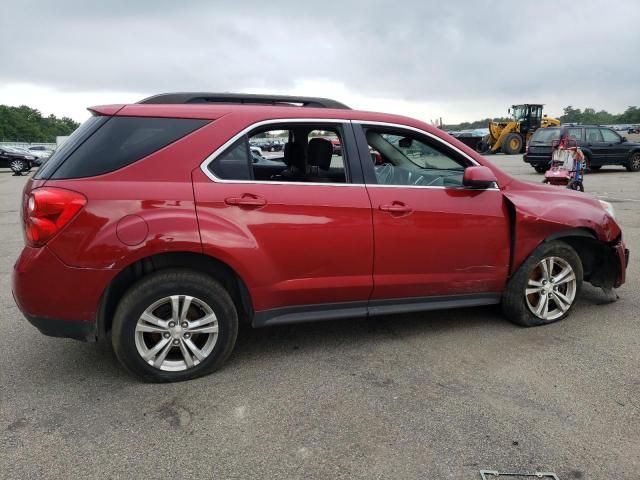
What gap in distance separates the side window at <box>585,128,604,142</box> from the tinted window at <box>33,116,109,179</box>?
1855cm

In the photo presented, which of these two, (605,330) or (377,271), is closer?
(377,271)

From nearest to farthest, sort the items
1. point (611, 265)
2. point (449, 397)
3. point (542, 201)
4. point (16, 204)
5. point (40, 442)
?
1. point (40, 442)
2. point (449, 397)
3. point (542, 201)
4. point (611, 265)
5. point (16, 204)

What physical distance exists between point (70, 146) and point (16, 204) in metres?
11.5

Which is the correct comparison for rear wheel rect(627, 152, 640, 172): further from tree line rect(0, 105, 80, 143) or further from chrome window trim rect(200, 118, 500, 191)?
tree line rect(0, 105, 80, 143)

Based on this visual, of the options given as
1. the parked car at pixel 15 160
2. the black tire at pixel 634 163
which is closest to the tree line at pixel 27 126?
the parked car at pixel 15 160

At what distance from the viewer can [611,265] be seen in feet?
14.7

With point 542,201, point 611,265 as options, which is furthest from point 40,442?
point 611,265

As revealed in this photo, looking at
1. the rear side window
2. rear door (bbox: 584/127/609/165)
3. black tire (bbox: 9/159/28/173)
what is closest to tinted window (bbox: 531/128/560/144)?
rear door (bbox: 584/127/609/165)

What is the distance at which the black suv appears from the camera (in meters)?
17.7

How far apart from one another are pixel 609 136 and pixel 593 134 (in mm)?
701

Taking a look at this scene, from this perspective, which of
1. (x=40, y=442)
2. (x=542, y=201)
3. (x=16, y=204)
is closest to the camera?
(x=40, y=442)

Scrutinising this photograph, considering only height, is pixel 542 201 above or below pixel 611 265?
above

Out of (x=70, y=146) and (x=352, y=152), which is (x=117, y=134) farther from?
(x=352, y=152)

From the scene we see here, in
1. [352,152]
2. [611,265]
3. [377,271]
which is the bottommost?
[611,265]
